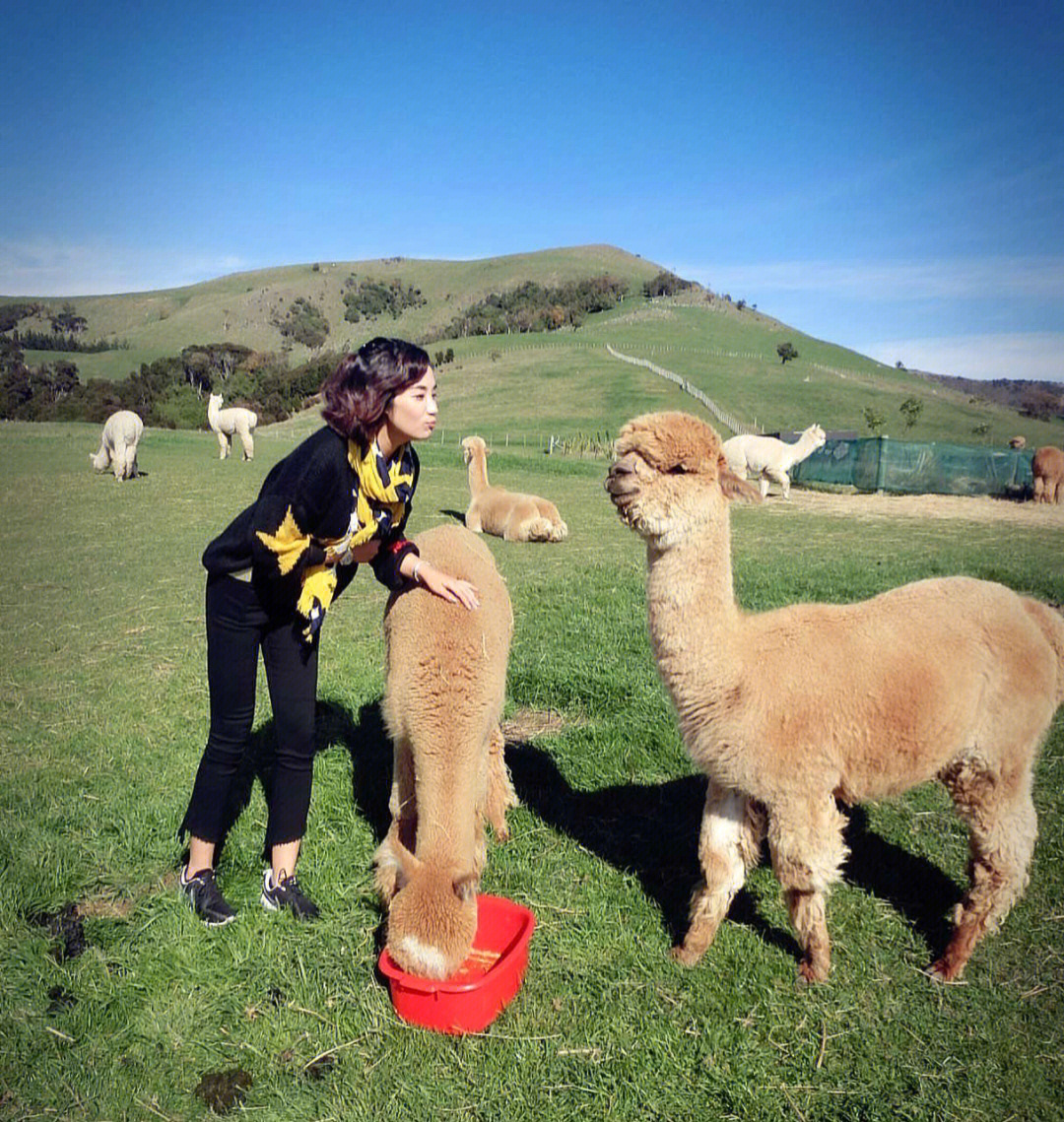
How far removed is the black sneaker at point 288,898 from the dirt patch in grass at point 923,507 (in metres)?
17.8

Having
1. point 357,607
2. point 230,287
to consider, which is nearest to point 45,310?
point 230,287

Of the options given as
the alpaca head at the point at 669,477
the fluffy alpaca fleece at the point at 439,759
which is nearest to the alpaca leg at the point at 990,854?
the alpaca head at the point at 669,477

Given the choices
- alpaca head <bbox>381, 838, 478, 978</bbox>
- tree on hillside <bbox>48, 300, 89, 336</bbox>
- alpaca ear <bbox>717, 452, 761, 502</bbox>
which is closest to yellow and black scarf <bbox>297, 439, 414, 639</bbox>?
alpaca head <bbox>381, 838, 478, 978</bbox>

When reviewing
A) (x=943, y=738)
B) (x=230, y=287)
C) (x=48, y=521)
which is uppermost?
(x=230, y=287)

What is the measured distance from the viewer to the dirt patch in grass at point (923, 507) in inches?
757

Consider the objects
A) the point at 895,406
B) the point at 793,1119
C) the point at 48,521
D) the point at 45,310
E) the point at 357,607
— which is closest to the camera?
the point at 793,1119

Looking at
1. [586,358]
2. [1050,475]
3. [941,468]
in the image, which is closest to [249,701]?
[1050,475]

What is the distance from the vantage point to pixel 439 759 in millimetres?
3154

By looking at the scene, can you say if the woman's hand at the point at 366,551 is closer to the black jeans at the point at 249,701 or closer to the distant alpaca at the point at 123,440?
the black jeans at the point at 249,701

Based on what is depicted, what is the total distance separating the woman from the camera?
307 centimetres

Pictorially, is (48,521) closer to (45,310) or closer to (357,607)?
(357,607)

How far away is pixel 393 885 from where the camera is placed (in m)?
2.99

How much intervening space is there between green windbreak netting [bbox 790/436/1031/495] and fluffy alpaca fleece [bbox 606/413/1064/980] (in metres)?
24.7

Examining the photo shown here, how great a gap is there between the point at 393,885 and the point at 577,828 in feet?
5.57
